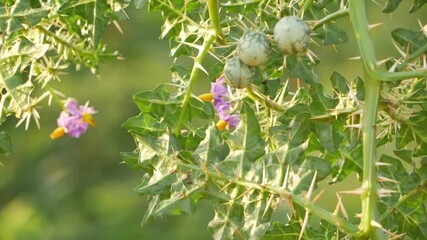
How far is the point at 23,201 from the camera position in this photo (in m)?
4.75

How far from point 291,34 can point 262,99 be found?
16cm

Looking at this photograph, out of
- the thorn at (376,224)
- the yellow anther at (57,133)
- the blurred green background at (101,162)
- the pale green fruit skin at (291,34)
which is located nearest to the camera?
the thorn at (376,224)

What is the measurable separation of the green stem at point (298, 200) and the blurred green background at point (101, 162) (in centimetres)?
334

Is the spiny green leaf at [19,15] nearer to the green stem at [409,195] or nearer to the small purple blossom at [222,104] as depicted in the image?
the small purple blossom at [222,104]

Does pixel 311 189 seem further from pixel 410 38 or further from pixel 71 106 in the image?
pixel 71 106

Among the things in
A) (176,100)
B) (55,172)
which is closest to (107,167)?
(55,172)

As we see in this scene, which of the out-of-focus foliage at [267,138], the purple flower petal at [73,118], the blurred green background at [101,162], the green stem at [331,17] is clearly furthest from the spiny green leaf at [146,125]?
the blurred green background at [101,162]

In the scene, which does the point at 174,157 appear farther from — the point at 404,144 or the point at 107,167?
the point at 107,167

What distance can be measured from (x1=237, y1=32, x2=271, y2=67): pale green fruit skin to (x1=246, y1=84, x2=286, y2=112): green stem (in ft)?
0.32

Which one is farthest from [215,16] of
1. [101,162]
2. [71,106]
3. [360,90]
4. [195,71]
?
[101,162]

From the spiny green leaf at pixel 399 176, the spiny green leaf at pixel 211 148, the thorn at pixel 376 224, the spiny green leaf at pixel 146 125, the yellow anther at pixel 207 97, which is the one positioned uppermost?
the thorn at pixel 376 224

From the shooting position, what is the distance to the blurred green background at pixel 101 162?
4.62 meters

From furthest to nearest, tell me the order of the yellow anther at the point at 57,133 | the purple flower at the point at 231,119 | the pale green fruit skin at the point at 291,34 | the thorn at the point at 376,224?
1. the yellow anther at the point at 57,133
2. the purple flower at the point at 231,119
3. the pale green fruit skin at the point at 291,34
4. the thorn at the point at 376,224

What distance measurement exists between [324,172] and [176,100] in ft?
0.67
